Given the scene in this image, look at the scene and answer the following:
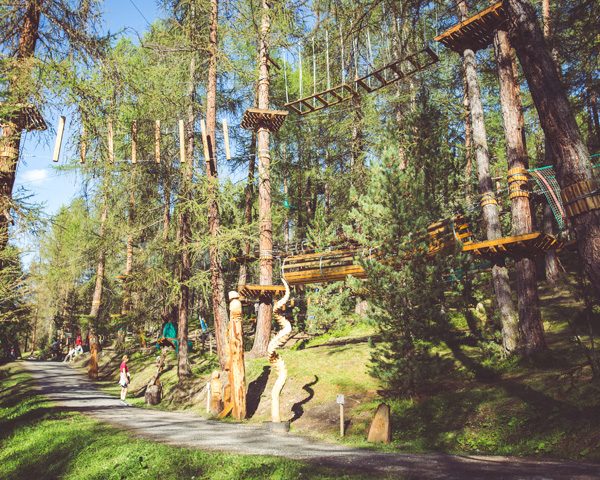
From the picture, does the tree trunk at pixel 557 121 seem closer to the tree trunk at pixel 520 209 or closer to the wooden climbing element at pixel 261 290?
the tree trunk at pixel 520 209

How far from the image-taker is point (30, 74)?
9.20 metres

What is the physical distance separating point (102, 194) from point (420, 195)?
12845 millimetres

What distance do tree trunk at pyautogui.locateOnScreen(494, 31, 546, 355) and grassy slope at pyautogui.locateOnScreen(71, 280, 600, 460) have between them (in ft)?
2.34

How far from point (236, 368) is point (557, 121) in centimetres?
956

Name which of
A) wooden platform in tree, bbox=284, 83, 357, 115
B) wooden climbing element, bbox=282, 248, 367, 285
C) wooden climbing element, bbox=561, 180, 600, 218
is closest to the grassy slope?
wooden climbing element, bbox=561, 180, 600, 218

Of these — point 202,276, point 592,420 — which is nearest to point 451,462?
point 592,420

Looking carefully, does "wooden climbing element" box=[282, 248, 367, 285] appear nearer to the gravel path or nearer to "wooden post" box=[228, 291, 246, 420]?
"wooden post" box=[228, 291, 246, 420]

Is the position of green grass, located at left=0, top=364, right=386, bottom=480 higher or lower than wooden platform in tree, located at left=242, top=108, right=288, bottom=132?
lower

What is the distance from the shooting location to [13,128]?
945 cm

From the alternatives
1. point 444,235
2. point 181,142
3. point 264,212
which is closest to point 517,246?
point 444,235

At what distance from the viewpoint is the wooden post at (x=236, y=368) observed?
11.4 meters

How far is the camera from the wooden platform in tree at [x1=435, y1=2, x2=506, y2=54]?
9523 millimetres

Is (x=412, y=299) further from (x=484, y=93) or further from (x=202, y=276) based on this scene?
(x=484, y=93)

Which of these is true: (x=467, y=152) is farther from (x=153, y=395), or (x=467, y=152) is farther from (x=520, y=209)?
(x=153, y=395)
